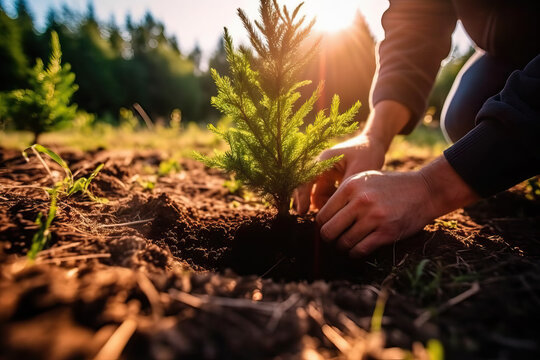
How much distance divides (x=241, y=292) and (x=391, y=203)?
3.47 ft

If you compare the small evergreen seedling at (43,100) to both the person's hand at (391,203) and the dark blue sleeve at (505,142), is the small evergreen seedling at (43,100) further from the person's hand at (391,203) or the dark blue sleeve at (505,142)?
the dark blue sleeve at (505,142)

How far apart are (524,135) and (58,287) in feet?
7.47

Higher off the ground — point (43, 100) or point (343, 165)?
point (43, 100)

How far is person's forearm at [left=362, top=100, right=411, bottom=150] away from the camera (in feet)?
8.68

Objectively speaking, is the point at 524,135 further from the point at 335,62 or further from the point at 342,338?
the point at 335,62

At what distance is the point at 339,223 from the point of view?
1.74 m

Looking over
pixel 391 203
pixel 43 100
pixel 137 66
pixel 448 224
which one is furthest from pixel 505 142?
pixel 137 66

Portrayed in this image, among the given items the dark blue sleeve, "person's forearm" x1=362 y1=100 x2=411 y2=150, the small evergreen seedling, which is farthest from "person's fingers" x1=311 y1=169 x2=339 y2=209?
the small evergreen seedling

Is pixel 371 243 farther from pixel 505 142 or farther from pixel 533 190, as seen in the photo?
pixel 533 190

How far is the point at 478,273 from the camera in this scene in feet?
4.28

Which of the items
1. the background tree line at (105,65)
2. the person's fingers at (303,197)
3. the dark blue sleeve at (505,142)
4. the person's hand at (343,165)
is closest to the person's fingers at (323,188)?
the person's hand at (343,165)

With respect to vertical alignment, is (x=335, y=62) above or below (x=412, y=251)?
above

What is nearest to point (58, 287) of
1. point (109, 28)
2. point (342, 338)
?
point (342, 338)

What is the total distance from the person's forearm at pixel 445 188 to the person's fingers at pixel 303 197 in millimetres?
831
